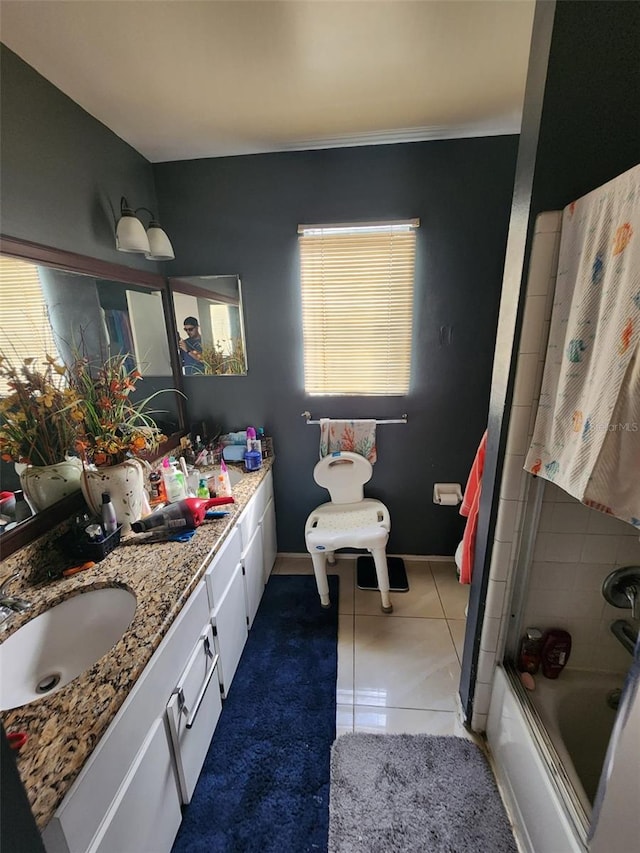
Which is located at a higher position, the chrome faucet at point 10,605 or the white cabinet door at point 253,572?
the chrome faucet at point 10,605

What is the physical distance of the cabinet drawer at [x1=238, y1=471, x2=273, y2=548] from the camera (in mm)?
1699

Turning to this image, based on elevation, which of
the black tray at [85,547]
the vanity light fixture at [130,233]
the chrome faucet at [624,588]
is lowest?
the chrome faucet at [624,588]

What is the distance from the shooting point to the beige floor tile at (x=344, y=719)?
1.43 metres

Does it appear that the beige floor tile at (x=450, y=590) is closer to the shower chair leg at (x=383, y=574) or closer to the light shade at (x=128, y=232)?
the shower chair leg at (x=383, y=574)

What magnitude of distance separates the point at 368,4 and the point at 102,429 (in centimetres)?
163

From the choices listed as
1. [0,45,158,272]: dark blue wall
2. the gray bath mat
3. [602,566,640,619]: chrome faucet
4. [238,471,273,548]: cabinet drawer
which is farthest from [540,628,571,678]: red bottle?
[0,45,158,272]: dark blue wall

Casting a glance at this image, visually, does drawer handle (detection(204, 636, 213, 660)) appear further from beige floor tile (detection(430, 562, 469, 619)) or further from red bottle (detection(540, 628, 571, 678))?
beige floor tile (detection(430, 562, 469, 619))

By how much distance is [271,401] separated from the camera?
2.21 metres

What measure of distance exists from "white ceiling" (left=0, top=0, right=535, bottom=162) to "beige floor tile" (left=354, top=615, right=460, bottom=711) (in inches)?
99.5

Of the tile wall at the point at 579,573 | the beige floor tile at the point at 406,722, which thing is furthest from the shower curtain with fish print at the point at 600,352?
the beige floor tile at the point at 406,722

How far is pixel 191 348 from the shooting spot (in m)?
2.14

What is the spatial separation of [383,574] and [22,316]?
197 cm

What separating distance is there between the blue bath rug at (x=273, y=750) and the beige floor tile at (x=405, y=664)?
15 cm

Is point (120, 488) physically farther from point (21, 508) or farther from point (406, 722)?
point (406, 722)
